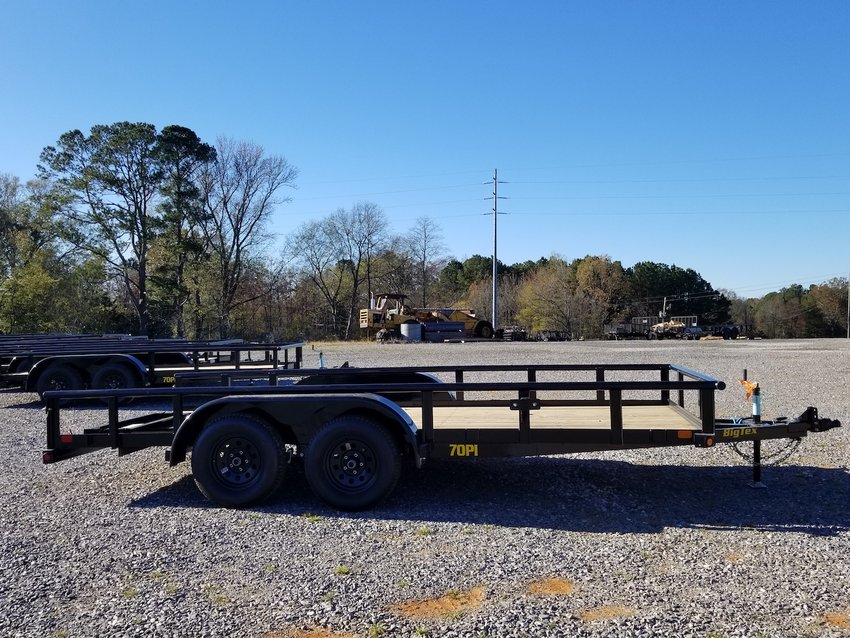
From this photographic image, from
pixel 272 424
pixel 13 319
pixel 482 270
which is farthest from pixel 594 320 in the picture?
pixel 272 424

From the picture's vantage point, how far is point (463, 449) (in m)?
5.71

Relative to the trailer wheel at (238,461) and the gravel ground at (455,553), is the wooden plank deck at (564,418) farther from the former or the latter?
the trailer wheel at (238,461)

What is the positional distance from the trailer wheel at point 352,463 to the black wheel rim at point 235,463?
1.66ft

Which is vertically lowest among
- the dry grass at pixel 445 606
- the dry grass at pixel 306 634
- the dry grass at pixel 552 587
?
the dry grass at pixel 306 634

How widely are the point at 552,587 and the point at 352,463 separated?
2.10 metres

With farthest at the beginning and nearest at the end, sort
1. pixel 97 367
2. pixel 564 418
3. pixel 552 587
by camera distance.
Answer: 1. pixel 97 367
2. pixel 564 418
3. pixel 552 587

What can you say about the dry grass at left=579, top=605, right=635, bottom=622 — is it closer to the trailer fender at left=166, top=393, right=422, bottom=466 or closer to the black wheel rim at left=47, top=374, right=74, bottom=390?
the trailer fender at left=166, top=393, right=422, bottom=466

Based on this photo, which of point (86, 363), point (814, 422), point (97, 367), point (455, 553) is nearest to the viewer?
point (455, 553)

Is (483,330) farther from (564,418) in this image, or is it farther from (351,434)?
(351,434)

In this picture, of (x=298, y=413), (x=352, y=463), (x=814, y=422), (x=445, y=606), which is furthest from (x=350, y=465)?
(x=814, y=422)

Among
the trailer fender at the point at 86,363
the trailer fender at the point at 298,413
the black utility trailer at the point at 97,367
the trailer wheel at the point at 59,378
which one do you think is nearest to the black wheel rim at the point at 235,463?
the trailer fender at the point at 298,413

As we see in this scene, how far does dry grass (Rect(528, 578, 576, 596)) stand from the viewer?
397 cm

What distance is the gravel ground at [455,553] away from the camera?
3.64m

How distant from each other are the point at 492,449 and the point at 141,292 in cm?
4374
